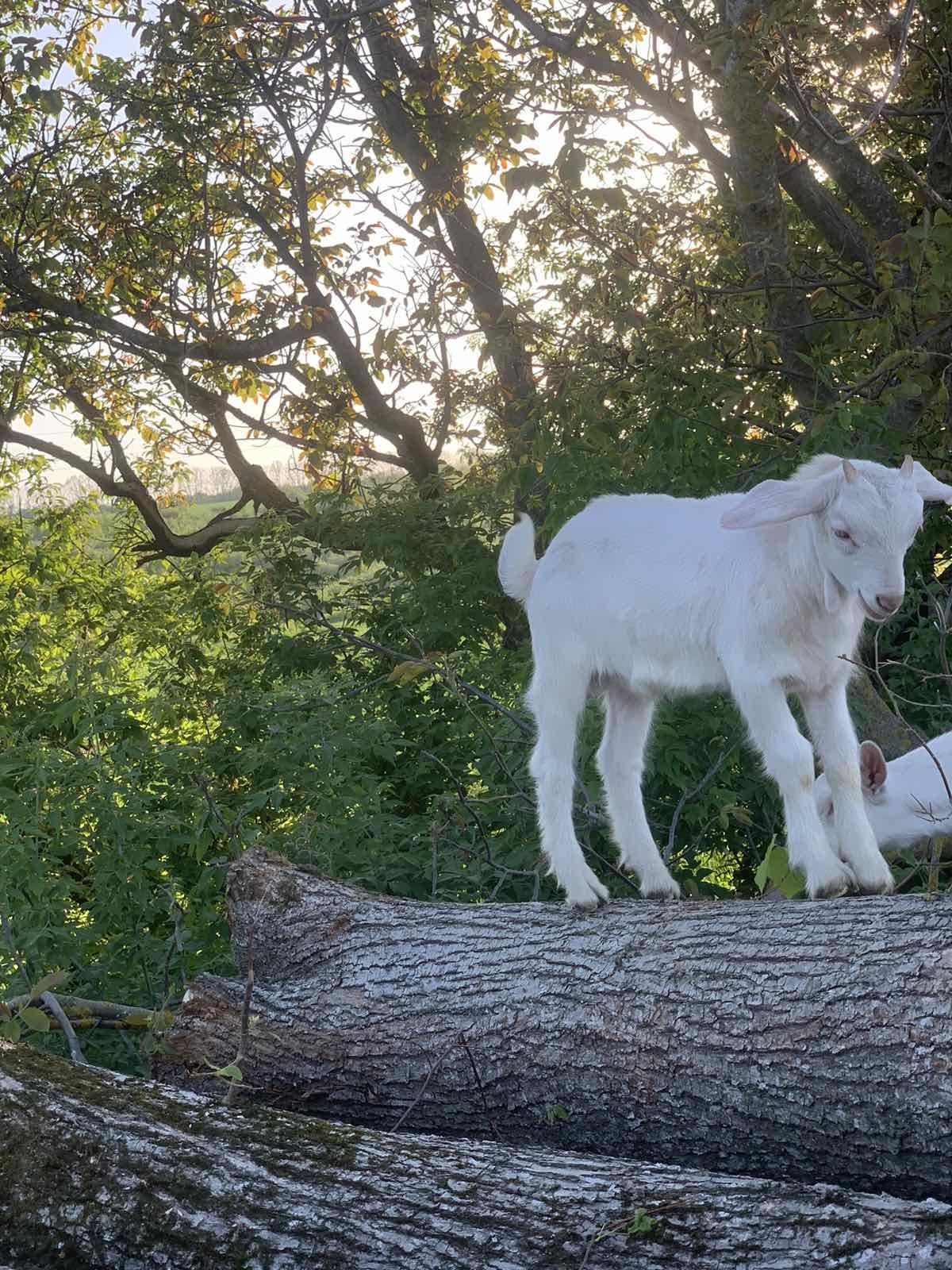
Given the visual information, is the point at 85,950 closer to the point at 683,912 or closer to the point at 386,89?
the point at 683,912

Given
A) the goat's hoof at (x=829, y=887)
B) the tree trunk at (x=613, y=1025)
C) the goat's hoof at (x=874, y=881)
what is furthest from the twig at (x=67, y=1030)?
the goat's hoof at (x=874, y=881)

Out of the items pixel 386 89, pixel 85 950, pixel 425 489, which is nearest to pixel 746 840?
pixel 85 950

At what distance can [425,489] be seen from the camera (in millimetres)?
9711

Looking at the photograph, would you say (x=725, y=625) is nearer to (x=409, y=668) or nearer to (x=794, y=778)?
(x=794, y=778)

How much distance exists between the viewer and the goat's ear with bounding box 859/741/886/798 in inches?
179

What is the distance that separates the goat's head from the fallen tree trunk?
4.43ft

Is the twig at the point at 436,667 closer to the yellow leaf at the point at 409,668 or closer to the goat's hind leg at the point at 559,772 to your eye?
the yellow leaf at the point at 409,668

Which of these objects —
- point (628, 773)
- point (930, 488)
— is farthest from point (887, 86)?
Result: point (628, 773)

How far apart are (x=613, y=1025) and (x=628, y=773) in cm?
102

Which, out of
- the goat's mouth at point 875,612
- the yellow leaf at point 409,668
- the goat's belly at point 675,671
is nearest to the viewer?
the goat's mouth at point 875,612

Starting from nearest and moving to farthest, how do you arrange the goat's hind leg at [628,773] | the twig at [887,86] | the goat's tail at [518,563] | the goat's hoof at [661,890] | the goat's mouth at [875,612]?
A: the goat's mouth at [875,612]
the goat's hoof at [661,890]
the goat's hind leg at [628,773]
the goat's tail at [518,563]
the twig at [887,86]

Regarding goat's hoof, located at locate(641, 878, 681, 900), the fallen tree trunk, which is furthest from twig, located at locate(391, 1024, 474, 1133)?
goat's hoof, located at locate(641, 878, 681, 900)

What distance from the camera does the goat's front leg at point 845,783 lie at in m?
3.41

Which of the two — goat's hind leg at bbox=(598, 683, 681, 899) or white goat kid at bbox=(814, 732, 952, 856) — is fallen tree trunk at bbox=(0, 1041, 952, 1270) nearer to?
goat's hind leg at bbox=(598, 683, 681, 899)
